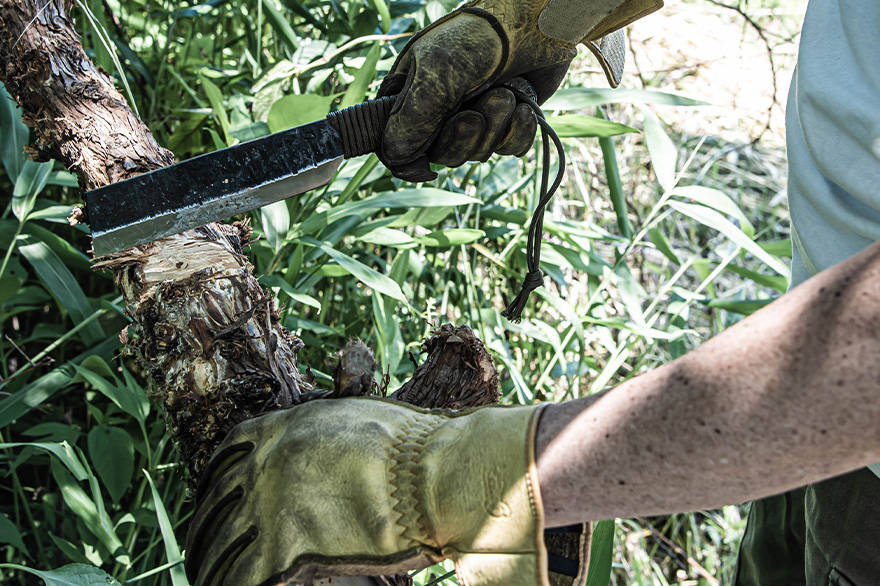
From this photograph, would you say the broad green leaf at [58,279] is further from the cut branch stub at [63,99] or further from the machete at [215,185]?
the machete at [215,185]

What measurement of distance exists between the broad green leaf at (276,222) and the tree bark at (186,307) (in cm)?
26

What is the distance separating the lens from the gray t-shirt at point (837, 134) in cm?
67

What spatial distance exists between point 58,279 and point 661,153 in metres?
1.35

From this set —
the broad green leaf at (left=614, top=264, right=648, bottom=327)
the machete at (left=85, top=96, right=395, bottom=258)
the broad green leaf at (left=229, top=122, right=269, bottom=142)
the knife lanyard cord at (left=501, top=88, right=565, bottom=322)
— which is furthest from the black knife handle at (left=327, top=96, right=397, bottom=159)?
the broad green leaf at (left=614, top=264, right=648, bottom=327)

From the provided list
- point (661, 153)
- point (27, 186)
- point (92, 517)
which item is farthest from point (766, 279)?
point (27, 186)

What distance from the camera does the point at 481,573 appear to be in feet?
1.87

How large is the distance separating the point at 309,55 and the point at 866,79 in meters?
1.38

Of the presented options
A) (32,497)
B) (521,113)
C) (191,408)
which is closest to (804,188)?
(521,113)

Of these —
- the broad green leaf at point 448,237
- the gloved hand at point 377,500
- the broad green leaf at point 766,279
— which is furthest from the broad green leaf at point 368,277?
the broad green leaf at point 766,279

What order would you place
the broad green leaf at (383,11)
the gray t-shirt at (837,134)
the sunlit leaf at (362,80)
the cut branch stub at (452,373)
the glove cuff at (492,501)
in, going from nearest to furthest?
the glove cuff at (492,501) < the gray t-shirt at (837,134) < the cut branch stub at (452,373) < the sunlit leaf at (362,80) < the broad green leaf at (383,11)

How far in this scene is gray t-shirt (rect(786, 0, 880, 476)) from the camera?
2.20 feet

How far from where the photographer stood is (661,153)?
160 centimetres

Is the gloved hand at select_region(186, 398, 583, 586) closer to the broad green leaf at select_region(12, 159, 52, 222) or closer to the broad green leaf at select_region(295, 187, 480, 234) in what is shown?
the broad green leaf at select_region(295, 187, 480, 234)

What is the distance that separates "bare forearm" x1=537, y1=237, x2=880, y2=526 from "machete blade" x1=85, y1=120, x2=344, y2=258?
0.55 metres
